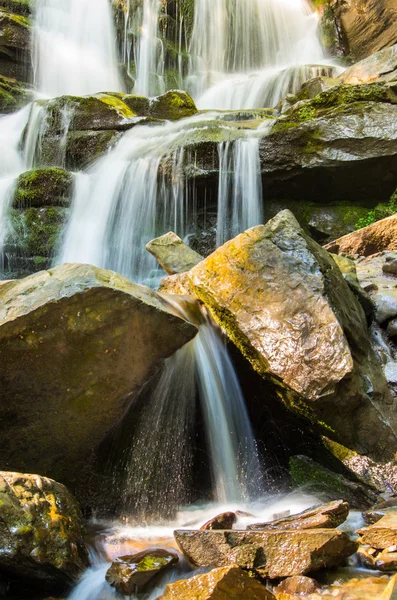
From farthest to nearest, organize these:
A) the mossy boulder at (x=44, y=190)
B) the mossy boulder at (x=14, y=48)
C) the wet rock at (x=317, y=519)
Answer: the mossy boulder at (x=14, y=48) < the mossy boulder at (x=44, y=190) < the wet rock at (x=317, y=519)

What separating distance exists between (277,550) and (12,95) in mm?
16342

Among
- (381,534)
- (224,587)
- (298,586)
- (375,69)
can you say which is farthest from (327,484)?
(375,69)

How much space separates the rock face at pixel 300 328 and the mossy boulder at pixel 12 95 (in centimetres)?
1334

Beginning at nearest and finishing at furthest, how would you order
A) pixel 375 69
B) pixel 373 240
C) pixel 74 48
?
1. pixel 373 240
2. pixel 375 69
3. pixel 74 48

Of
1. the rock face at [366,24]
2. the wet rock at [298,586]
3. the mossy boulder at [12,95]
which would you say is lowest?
the wet rock at [298,586]

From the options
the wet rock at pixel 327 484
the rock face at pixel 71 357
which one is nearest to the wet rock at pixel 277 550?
the wet rock at pixel 327 484

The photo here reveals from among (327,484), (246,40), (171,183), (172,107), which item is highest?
(246,40)

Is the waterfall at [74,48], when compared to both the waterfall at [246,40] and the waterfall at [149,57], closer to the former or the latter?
the waterfall at [149,57]

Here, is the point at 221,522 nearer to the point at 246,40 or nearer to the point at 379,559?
the point at 379,559

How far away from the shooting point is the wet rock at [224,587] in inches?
81.4

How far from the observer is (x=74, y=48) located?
1856 cm

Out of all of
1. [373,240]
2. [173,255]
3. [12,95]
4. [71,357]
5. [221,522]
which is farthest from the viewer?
[12,95]

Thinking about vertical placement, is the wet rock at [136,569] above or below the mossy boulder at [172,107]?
below

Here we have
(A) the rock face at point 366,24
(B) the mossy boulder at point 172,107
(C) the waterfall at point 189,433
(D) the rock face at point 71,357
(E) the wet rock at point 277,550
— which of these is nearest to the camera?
(E) the wet rock at point 277,550
